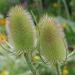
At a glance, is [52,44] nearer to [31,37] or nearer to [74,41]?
[31,37]

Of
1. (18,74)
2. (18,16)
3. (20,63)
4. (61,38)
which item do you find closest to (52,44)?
(61,38)

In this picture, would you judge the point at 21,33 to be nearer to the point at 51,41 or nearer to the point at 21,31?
the point at 21,31

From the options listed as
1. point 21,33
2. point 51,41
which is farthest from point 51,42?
point 21,33
